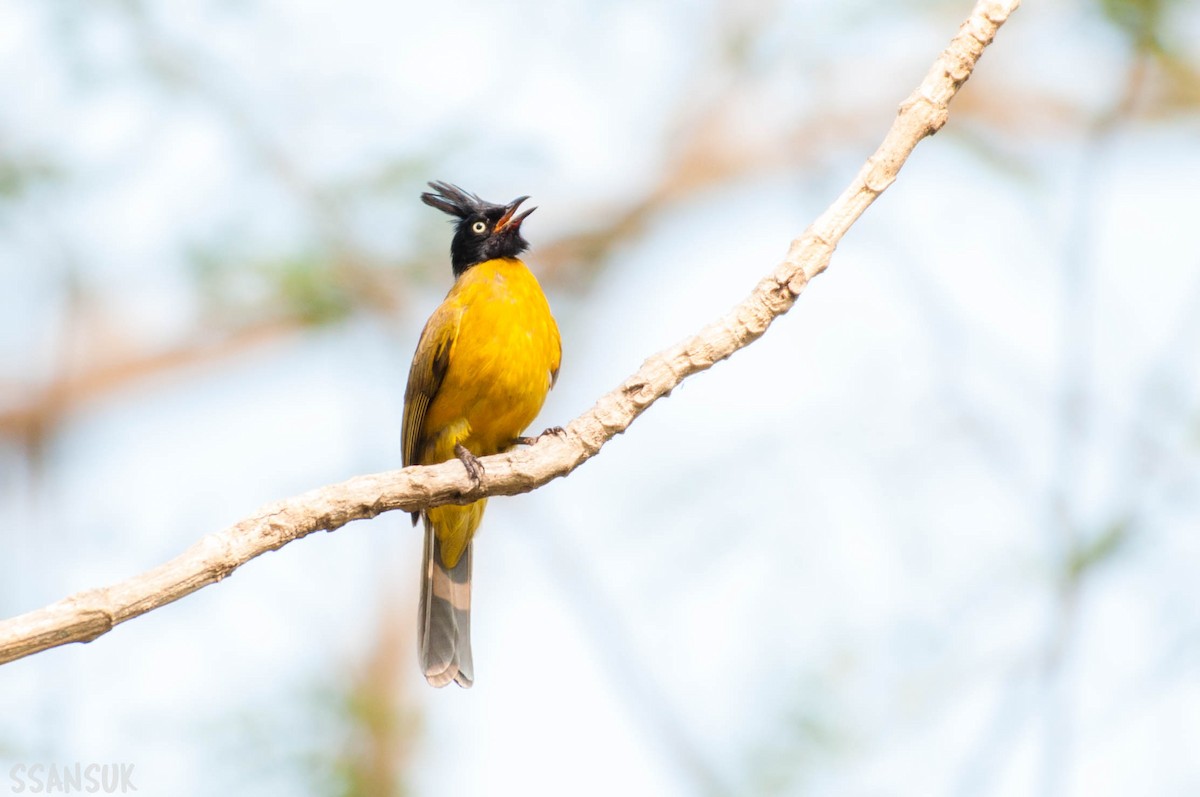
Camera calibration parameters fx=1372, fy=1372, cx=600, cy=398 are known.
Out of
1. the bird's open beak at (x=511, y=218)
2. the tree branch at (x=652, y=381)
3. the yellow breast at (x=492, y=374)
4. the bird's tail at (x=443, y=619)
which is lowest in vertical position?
the tree branch at (x=652, y=381)

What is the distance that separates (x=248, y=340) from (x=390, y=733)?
11.2 ft

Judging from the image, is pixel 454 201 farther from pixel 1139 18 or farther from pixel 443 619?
pixel 1139 18

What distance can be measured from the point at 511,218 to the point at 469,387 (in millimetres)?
1215

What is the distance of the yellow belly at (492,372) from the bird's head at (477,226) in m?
0.49

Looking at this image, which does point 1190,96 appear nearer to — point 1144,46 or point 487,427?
point 1144,46

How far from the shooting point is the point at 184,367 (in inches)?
402

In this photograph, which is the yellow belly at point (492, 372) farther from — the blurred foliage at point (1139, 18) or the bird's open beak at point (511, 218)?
the blurred foliage at point (1139, 18)

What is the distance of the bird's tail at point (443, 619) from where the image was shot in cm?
602

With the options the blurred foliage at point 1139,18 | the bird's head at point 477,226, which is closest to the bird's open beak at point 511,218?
the bird's head at point 477,226

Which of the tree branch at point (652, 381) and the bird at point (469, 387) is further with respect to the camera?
the bird at point (469, 387)

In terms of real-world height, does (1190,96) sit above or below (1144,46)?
above

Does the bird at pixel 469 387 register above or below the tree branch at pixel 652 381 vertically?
above

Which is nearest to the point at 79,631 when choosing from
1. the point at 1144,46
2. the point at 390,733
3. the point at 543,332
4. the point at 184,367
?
the point at 543,332

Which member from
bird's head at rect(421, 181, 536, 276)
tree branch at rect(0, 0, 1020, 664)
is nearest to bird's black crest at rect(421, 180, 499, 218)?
bird's head at rect(421, 181, 536, 276)
